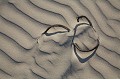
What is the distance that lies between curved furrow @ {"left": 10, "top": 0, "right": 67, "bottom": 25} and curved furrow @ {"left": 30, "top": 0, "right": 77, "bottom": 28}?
0.05 metres

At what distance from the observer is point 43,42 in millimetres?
2555

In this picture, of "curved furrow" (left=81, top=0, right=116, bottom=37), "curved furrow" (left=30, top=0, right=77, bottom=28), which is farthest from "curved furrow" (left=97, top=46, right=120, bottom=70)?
"curved furrow" (left=30, top=0, right=77, bottom=28)

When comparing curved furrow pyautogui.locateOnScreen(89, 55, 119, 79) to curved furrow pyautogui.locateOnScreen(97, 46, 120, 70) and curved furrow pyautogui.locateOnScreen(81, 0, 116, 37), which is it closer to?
curved furrow pyautogui.locateOnScreen(97, 46, 120, 70)

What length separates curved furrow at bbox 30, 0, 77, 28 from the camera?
275 cm

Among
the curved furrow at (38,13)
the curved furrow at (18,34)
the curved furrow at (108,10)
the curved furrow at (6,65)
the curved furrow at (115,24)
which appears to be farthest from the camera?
the curved furrow at (108,10)

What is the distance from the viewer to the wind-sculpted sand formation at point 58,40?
7.91ft

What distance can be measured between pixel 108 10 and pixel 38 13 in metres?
0.91

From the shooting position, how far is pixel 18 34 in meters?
2.53

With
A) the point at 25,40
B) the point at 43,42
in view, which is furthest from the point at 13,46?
the point at 43,42

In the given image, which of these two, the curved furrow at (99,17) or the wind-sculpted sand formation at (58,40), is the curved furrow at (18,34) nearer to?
the wind-sculpted sand formation at (58,40)

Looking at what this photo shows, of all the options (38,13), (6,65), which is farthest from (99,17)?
(6,65)

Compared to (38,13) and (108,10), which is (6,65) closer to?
(38,13)

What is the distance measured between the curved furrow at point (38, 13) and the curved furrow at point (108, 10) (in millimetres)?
578

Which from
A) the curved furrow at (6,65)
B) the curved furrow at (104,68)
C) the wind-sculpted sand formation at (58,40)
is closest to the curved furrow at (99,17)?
the wind-sculpted sand formation at (58,40)
